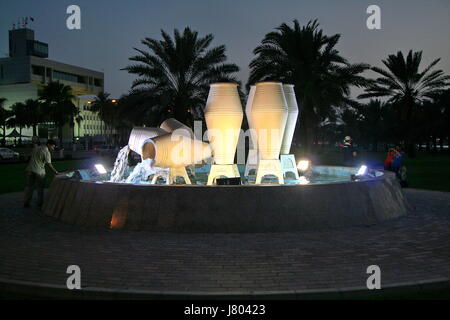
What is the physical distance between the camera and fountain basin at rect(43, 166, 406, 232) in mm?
7285

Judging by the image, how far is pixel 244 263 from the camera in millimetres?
5453

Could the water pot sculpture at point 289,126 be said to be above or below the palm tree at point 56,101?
below

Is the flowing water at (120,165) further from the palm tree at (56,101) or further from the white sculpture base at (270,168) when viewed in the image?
the palm tree at (56,101)

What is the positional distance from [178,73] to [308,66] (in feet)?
20.6

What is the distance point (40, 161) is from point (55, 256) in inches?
187

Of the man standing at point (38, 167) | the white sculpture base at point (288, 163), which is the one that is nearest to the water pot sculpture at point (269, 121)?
the white sculpture base at point (288, 163)

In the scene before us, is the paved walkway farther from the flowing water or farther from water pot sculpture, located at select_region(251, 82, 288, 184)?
the flowing water

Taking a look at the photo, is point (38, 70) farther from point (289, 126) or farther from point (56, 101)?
point (289, 126)

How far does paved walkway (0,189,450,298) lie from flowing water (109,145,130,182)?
14.4ft

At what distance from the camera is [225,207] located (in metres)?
7.32

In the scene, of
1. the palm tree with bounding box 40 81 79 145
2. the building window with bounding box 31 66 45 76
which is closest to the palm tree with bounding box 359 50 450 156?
the palm tree with bounding box 40 81 79 145

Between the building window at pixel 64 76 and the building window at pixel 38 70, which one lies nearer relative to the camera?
the building window at pixel 38 70

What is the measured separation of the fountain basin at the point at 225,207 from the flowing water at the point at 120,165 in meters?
4.20

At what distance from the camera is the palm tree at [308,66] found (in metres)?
20.8
